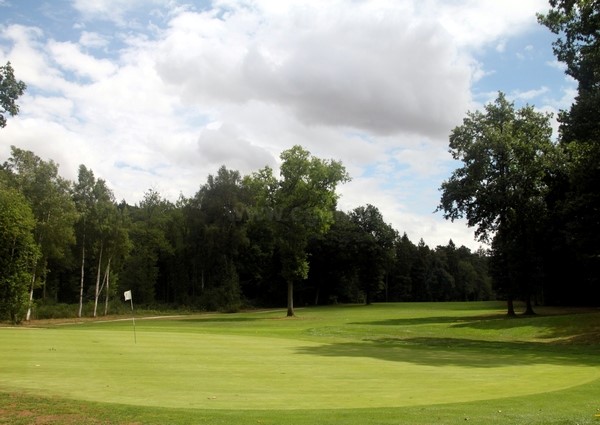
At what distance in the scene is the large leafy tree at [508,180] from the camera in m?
50.9

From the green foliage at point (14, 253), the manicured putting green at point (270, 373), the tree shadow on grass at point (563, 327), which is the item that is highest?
the green foliage at point (14, 253)

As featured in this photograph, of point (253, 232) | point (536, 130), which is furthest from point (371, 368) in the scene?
point (253, 232)

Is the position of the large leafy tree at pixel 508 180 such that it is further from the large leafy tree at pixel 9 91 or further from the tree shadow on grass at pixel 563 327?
the large leafy tree at pixel 9 91

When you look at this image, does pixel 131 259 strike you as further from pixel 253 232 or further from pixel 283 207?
pixel 283 207

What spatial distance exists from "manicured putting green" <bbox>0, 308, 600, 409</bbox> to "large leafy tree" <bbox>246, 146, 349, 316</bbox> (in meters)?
35.2

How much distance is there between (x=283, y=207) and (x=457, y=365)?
42.5 m

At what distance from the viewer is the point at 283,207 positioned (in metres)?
61.2

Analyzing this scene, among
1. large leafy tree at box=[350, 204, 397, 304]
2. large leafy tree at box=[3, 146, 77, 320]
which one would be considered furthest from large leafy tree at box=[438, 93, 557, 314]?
large leafy tree at box=[350, 204, 397, 304]

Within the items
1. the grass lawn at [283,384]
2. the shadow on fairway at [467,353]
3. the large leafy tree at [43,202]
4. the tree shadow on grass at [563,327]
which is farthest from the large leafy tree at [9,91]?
the large leafy tree at [43,202]

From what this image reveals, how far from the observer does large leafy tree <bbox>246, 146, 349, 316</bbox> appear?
201 feet

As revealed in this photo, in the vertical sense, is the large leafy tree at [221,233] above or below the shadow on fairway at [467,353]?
above

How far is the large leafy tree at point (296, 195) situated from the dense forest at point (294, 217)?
0.13 m

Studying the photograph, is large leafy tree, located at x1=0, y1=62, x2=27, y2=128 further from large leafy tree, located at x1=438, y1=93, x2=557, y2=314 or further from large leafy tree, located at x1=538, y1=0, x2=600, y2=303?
large leafy tree, located at x1=438, y1=93, x2=557, y2=314

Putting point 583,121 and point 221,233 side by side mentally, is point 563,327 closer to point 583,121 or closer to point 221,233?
point 583,121
